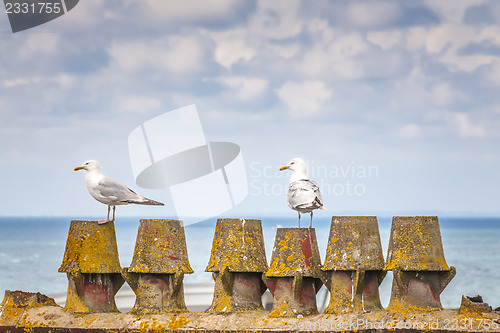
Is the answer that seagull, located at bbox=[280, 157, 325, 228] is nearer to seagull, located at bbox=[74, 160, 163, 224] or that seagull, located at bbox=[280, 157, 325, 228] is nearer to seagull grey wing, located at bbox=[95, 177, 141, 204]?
seagull, located at bbox=[74, 160, 163, 224]

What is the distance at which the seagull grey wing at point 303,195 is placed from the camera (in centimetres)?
1026

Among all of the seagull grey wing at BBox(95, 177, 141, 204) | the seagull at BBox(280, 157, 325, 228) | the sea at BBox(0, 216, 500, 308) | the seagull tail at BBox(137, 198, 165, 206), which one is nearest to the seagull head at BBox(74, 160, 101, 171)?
the seagull grey wing at BBox(95, 177, 141, 204)

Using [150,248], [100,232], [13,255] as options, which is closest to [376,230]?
[150,248]

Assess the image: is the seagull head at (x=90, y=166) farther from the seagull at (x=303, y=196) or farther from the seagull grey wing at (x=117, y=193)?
the seagull at (x=303, y=196)

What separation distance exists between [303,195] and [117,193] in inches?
89.3

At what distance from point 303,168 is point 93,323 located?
11.8 feet

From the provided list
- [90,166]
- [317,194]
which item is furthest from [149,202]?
[317,194]

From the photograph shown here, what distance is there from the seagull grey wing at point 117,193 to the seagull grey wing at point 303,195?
1863mm

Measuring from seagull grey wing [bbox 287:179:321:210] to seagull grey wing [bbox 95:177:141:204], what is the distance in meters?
1.86

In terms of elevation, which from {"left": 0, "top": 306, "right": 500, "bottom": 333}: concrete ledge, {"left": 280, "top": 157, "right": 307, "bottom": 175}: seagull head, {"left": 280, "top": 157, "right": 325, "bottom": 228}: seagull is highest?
{"left": 280, "top": 157, "right": 307, "bottom": 175}: seagull head

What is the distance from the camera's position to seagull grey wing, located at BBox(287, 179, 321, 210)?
1026cm

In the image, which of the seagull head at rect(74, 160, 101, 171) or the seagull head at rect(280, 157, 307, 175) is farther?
the seagull head at rect(280, 157, 307, 175)

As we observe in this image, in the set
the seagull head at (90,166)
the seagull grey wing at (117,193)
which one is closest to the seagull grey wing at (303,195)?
the seagull grey wing at (117,193)

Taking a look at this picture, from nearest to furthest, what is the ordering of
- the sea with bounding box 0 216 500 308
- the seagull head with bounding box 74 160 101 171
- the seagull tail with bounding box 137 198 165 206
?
1. the seagull tail with bounding box 137 198 165 206
2. the seagull head with bounding box 74 160 101 171
3. the sea with bounding box 0 216 500 308
